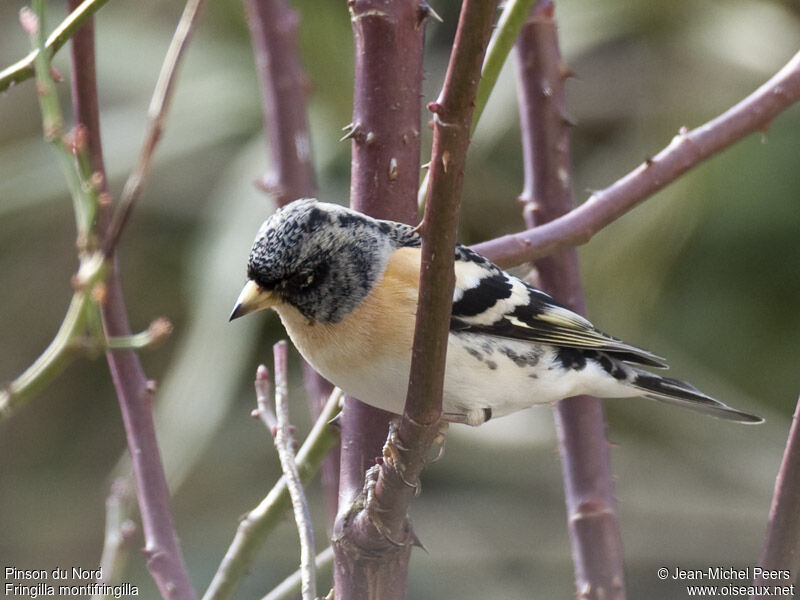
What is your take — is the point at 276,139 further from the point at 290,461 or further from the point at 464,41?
the point at 464,41

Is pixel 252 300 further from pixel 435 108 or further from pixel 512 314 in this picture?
pixel 435 108

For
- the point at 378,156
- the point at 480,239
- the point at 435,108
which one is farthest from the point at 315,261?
the point at 480,239

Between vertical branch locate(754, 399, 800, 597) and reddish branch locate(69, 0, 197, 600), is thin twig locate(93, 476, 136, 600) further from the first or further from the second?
A: vertical branch locate(754, 399, 800, 597)

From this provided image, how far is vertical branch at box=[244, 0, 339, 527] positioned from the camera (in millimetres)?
1741

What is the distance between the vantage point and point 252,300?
1.57 metres

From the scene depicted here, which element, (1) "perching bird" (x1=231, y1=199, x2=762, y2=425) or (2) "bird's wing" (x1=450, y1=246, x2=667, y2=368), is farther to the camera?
(2) "bird's wing" (x1=450, y1=246, x2=667, y2=368)

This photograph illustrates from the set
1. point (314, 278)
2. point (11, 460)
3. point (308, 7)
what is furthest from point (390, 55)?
point (11, 460)

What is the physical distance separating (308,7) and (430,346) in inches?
111

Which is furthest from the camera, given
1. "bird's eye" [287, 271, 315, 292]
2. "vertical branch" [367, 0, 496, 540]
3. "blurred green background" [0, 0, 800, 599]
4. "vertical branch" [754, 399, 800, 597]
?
"blurred green background" [0, 0, 800, 599]

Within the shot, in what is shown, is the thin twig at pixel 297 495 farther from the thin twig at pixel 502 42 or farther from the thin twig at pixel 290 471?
the thin twig at pixel 502 42

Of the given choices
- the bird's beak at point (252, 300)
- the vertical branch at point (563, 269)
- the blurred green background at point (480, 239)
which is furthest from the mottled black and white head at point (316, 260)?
the blurred green background at point (480, 239)

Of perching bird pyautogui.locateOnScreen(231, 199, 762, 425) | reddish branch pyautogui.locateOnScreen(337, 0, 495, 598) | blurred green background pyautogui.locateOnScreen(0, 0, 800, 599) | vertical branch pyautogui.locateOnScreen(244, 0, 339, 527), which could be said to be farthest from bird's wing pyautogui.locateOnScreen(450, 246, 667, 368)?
blurred green background pyautogui.locateOnScreen(0, 0, 800, 599)

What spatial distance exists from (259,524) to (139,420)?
0.78ft

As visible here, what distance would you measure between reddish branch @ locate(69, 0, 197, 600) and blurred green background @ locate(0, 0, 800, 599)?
1762 millimetres
